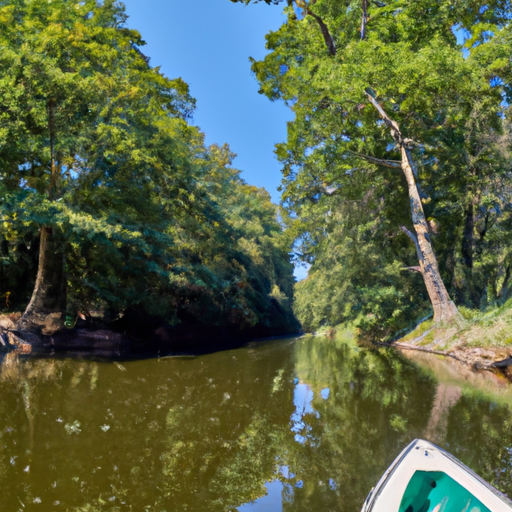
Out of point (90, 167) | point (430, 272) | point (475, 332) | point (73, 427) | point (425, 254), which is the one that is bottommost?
point (73, 427)

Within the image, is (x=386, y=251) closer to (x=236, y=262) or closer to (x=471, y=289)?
(x=471, y=289)

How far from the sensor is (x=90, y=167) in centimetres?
1314

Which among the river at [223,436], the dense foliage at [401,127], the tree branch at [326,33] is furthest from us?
the tree branch at [326,33]

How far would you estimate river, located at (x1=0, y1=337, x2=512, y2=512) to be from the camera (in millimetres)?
3211

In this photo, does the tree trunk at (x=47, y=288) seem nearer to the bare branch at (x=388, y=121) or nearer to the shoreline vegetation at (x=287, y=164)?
the shoreline vegetation at (x=287, y=164)

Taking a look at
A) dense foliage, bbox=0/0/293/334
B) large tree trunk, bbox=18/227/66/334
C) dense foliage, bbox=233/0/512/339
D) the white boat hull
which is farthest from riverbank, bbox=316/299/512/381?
large tree trunk, bbox=18/227/66/334

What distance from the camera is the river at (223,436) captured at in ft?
10.5

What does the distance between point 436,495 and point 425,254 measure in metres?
12.1

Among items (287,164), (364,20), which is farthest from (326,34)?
(287,164)

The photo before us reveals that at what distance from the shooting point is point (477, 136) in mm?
14266

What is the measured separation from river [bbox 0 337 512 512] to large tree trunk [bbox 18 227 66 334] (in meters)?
5.56

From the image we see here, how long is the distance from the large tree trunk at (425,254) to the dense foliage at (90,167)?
27.0 feet

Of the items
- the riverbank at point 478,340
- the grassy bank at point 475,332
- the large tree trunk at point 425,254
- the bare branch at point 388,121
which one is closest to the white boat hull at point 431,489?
the riverbank at point 478,340

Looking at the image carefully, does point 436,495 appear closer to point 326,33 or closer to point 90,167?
point 90,167
